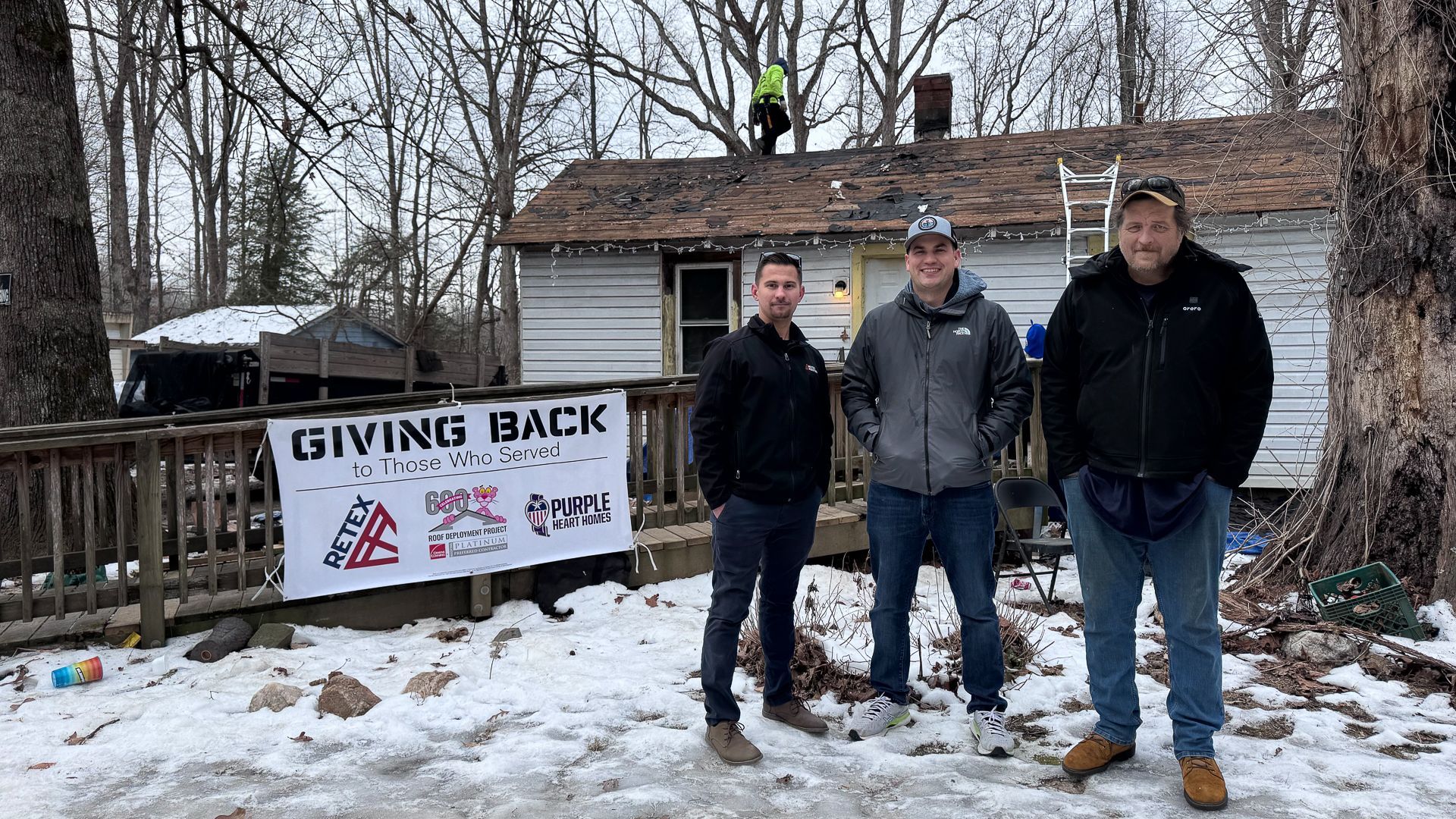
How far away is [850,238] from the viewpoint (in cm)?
1089

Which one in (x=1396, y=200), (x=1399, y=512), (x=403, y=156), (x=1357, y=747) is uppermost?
(x=403, y=156)

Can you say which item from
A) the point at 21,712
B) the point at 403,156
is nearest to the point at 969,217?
the point at 21,712

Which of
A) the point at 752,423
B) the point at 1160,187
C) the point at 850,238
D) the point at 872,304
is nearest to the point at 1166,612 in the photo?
the point at 1160,187

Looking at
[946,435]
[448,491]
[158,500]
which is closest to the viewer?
[946,435]

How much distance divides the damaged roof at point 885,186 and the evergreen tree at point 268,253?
1630 cm

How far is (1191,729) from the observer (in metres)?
3.04

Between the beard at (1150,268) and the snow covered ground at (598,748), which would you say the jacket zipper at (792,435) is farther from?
the beard at (1150,268)

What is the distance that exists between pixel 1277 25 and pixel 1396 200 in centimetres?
193

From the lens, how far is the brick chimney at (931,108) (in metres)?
13.2

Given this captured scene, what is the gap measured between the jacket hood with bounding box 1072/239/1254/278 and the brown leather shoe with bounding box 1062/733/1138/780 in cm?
156

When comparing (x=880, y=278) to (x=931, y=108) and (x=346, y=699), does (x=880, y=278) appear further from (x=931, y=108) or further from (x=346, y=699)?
(x=346, y=699)

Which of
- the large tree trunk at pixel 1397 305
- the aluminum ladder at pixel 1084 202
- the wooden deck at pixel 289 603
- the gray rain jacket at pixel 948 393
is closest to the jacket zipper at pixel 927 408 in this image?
the gray rain jacket at pixel 948 393

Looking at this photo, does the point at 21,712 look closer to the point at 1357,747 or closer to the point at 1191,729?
the point at 1191,729

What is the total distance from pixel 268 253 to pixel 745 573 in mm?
27658
